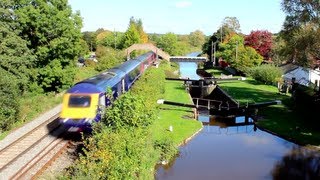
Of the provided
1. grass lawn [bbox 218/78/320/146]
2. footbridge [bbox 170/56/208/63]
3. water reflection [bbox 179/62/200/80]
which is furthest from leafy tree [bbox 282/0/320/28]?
footbridge [bbox 170/56/208/63]

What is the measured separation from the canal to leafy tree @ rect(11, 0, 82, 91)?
19.1 m

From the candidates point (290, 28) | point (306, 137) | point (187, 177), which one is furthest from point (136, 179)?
point (290, 28)

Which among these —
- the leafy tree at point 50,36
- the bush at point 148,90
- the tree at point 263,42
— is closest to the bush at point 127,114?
the bush at point 148,90

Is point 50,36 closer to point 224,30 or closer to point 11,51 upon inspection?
point 11,51

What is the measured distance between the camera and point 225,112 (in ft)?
142

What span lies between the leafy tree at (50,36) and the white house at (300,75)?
33898 millimetres

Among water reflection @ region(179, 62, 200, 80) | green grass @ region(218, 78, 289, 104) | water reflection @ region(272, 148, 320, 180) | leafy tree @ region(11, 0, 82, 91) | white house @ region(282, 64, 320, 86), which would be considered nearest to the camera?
water reflection @ region(272, 148, 320, 180)

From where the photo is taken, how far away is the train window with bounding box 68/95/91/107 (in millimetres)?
23375

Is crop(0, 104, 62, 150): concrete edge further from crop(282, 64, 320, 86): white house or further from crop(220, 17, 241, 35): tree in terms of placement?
crop(220, 17, 241, 35): tree

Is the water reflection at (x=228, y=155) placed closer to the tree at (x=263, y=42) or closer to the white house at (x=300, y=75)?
the white house at (x=300, y=75)

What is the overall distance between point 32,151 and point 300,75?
51186mm

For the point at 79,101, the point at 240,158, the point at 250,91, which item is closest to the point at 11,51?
the point at 79,101

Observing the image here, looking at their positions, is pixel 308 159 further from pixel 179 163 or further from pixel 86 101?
pixel 86 101

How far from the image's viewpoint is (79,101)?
2358 cm
